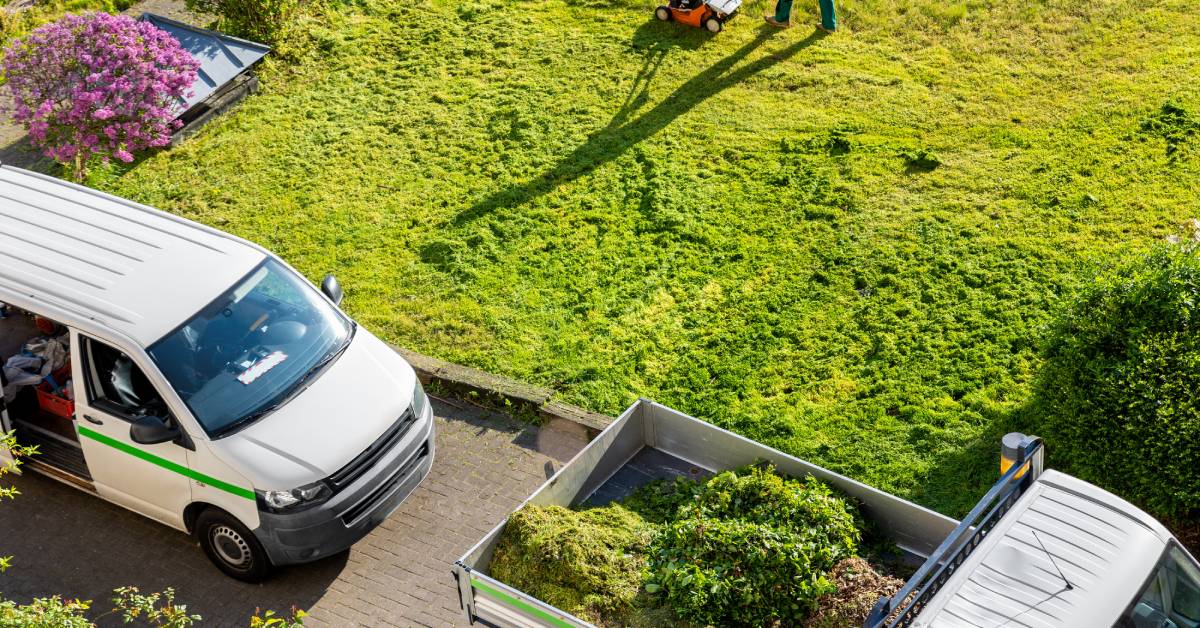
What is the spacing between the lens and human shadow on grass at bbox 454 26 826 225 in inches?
485

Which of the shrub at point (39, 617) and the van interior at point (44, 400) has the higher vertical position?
the shrub at point (39, 617)

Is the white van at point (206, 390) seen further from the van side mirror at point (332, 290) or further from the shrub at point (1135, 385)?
the shrub at point (1135, 385)

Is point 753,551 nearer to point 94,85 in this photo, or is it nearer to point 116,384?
point 116,384

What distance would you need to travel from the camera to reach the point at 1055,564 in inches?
230

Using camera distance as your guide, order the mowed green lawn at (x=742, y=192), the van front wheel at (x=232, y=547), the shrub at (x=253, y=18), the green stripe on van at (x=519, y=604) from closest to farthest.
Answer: the green stripe on van at (x=519, y=604)
the van front wheel at (x=232, y=547)
the mowed green lawn at (x=742, y=192)
the shrub at (x=253, y=18)

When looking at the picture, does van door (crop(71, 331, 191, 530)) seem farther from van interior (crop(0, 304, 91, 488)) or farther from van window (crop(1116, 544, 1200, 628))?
van window (crop(1116, 544, 1200, 628))

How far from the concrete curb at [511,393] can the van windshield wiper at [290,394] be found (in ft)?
4.57

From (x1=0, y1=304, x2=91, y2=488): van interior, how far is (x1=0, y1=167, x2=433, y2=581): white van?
15mm

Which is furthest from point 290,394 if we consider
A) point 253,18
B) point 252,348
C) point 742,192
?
point 253,18

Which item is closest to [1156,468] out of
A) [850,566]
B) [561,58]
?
[850,566]

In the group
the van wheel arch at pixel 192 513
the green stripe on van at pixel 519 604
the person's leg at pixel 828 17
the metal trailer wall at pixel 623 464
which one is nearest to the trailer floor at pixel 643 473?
the metal trailer wall at pixel 623 464

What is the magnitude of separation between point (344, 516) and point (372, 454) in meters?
0.49

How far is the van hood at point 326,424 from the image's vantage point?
7863 millimetres

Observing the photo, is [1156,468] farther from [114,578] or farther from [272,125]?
[272,125]
